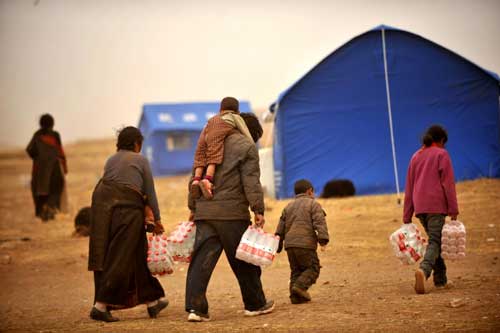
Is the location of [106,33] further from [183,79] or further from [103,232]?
[103,232]

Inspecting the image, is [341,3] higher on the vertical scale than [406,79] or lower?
higher

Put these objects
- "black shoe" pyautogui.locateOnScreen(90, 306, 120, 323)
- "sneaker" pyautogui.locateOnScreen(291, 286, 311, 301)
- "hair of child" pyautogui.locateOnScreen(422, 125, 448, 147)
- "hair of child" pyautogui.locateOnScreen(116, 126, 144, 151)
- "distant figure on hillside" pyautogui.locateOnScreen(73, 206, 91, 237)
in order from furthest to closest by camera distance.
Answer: "distant figure on hillside" pyautogui.locateOnScreen(73, 206, 91, 237) → "hair of child" pyautogui.locateOnScreen(422, 125, 448, 147) → "sneaker" pyautogui.locateOnScreen(291, 286, 311, 301) → "hair of child" pyautogui.locateOnScreen(116, 126, 144, 151) → "black shoe" pyautogui.locateOnScreen(90, 306, 120, 323)

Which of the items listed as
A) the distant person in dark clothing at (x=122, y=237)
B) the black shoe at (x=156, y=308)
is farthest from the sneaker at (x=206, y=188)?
the black shoe at (x=156, y=308)

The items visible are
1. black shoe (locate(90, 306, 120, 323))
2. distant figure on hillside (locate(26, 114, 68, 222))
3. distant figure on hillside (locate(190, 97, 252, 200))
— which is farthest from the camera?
distant figure on hillside (locate(26, 114, 68, 222))

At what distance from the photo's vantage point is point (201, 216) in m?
7.25

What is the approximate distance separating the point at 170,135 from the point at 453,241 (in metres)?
23.7

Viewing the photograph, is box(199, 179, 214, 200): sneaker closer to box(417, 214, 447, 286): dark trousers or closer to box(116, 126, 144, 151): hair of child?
box(116, 126, 144, 151): hair of child

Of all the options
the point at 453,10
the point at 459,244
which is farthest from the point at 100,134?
the point at 459,244

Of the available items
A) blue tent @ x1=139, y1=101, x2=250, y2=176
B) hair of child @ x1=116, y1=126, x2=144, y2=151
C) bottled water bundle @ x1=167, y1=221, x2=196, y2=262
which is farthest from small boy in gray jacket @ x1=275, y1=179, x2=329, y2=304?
blue tent @ x1=139, y1=101, x2=250, y2=176

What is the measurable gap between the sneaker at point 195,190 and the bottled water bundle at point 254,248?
19.0 inches

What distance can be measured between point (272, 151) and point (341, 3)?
10865mm

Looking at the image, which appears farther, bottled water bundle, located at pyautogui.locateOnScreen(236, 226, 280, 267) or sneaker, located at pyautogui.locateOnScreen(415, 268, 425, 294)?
sneaker, located at pyautogui.locateOnScreen(415, 268, 425, 294)

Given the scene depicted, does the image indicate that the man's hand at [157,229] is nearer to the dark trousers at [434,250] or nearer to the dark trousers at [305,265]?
the dark trousers at [305,265]

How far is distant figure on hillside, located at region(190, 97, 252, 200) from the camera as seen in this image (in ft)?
23.7
